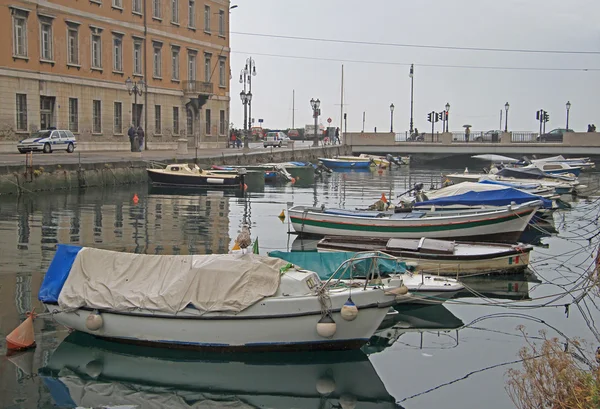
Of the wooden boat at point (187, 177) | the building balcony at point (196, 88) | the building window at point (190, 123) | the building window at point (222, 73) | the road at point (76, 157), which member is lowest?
the wooden boat at point (187, 177)

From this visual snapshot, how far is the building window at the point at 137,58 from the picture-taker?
55.9 meters

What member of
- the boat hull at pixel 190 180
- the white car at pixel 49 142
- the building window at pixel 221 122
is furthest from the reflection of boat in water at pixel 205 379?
the building window at pixel 221 122

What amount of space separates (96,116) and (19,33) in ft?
29.8

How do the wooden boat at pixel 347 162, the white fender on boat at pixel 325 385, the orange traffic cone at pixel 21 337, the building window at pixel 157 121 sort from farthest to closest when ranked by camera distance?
the wooden boat at pixel 347 162 < the building window at pixel 157 121 < the orange traffic cone at pixel 21 337 < the white fender on boat at pixel 325 385

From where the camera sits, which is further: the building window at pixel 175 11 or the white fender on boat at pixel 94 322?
the building window at pixel 175 11

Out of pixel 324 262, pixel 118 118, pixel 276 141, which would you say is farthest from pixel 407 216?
pixel 276 141

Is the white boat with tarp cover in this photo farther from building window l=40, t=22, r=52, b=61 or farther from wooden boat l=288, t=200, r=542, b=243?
building window l=40, t=22, r=52, b=61

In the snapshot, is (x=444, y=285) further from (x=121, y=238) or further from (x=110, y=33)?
(x=110, y=33)

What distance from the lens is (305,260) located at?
53.0 ft

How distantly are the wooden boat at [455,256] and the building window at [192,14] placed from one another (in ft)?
151

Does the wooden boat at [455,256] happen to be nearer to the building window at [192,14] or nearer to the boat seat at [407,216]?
the boat seat at [407,216]

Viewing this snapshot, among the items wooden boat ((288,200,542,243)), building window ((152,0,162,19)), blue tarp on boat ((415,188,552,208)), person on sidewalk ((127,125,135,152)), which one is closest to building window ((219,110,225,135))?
building window ((152,0,162,19))

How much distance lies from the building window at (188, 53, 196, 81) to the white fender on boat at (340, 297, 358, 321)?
5267 centimetres

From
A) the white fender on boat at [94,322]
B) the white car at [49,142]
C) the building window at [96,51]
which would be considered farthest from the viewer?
the building window at [96,51]
